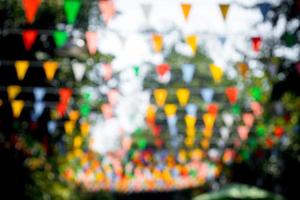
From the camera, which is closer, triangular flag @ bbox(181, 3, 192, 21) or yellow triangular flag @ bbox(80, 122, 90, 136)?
triangular flag @ bbox(181, 3, 192, 21)

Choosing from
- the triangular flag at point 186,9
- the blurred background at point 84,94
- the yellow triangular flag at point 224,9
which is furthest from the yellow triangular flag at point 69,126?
the yellow triangular flag at point 224,9

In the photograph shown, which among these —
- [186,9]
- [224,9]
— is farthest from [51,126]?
[224,9]

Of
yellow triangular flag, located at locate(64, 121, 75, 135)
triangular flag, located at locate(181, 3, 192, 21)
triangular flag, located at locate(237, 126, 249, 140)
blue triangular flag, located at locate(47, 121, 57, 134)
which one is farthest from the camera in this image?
triangular flag, located at locate(237, 126, 249, 140)

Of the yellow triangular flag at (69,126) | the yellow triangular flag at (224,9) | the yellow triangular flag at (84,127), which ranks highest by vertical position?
the yellow triangular flag at (224,9)

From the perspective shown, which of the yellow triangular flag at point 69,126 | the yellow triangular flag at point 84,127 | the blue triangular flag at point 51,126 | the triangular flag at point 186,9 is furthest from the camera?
the yellow triangular flag at point 84,127

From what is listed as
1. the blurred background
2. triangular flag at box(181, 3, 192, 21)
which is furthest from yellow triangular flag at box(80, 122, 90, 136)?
triangular flag at box(181, 3, 192, 21)

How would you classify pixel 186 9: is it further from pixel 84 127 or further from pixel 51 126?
pixel 84 127

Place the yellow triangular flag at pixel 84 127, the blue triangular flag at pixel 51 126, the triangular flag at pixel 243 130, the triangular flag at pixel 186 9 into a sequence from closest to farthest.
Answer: the triangular flag at pixel 186 9 < the blue triangular flag at pixel 51 126 < the yellow triangular flag at pixel 84 127 < the triangular flag at pixel 243 130

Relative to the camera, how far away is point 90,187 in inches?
1242

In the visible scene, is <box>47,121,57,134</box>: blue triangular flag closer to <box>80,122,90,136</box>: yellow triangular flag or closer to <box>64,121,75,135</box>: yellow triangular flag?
<box>64,121,75,135</box>: yellow triangular flag

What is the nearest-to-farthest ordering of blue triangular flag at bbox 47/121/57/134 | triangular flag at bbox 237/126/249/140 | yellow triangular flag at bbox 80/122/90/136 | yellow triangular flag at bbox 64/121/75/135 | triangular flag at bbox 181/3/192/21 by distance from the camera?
triangular flag at bbox 181/3/192/21, blue triangular flag at bbox 47/121/57/134, yellow triangular flag at bbox 64/121/75/135, yellow triangular flag at bbox 80/122/90/136, triangular flag at bbox 237/126/249/140

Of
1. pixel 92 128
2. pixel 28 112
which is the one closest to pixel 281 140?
pixel 92 128

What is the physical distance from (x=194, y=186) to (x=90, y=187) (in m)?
6.97

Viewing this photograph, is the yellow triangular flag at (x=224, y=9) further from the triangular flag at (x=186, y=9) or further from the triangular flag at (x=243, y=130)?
the triangular flag at (x=243, y=130)
